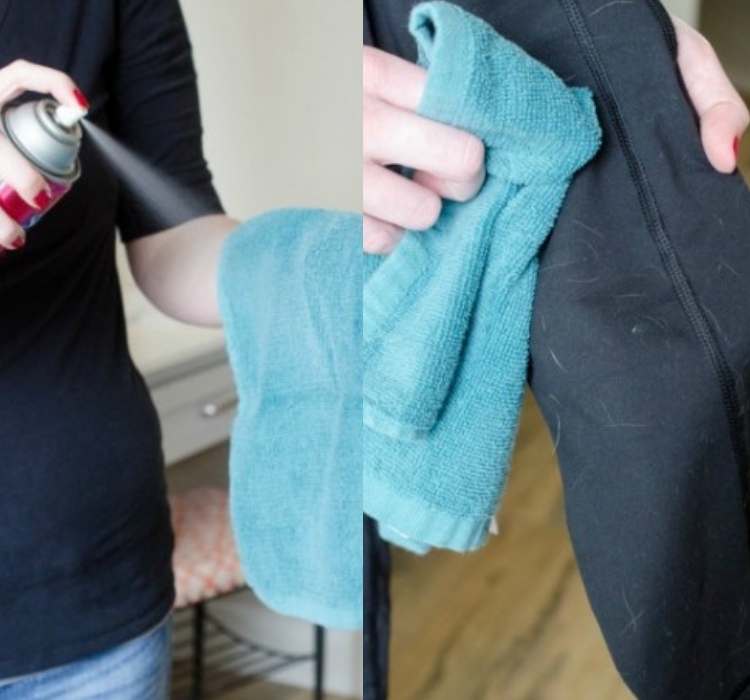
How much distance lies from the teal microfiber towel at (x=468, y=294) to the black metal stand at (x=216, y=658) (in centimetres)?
11

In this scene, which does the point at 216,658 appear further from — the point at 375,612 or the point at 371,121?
the point at 371,121

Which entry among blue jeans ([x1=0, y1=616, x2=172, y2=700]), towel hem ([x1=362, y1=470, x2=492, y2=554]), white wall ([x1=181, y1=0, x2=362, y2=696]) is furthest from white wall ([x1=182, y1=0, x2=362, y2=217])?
blue jeans ([x1=0, y1=616, x2=172, y2=700])

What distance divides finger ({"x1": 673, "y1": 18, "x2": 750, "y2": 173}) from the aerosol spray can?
0.19 metres

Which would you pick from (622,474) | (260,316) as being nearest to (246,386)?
(260,316)

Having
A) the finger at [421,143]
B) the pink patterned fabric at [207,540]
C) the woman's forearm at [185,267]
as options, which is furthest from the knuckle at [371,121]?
the pink patterned fabric at [207,540]

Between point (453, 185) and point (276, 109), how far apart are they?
133mm

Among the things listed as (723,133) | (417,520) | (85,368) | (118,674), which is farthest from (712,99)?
(118,674)

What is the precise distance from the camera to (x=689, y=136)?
29 centimetres

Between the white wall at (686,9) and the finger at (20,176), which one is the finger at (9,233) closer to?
the finger at (20,176)

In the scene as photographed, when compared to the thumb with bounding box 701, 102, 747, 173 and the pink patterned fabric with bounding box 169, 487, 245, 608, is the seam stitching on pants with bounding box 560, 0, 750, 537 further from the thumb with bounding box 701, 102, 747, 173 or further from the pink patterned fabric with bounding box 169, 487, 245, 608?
the pink patterned fabric with bounding box 169, 487, 245, 608

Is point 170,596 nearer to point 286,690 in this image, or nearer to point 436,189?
point 286,690

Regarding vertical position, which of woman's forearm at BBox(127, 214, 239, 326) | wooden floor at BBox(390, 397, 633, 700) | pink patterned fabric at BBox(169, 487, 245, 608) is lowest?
pink patterned fabric at BBox(169, 487, 245, 608)

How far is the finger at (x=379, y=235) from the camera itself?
29 cm

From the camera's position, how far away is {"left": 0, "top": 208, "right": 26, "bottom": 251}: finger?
326 mm
